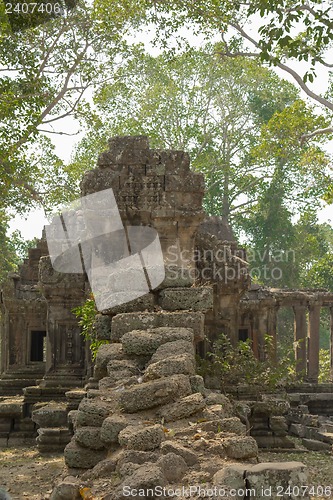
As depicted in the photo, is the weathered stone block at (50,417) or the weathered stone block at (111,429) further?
the weathered stone block at (50,417)

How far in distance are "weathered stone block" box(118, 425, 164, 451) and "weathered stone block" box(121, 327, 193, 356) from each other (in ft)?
5.89

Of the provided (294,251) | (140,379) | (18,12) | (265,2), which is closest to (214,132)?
(294,251)

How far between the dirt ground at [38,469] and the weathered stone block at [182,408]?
6.16 feet

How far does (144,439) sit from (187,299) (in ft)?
10.1

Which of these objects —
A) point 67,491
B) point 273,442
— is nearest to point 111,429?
point 67,491

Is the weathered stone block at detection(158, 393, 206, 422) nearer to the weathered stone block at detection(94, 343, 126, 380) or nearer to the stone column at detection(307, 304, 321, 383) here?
the weathered stone block at detection(94, 343, 126, 380)

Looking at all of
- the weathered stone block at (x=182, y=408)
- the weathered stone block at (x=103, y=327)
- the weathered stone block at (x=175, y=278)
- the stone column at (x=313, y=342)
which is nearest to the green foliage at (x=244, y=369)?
the weathered stone block at (x=175, y=278)

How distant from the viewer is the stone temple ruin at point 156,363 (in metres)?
4.41

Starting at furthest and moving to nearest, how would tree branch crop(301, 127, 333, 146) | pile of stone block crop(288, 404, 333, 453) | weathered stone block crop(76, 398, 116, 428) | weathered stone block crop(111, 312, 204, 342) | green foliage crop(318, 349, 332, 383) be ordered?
green foliage crop(318, 349, 332, 383) → tree branch crop(301, 127, 333, 146) → pile of stone block crop(288, 404, 333, 453) → weathered stone block crop(111, 312, 204, 342) → weathered stone block crop(76, 398, 116, 428)

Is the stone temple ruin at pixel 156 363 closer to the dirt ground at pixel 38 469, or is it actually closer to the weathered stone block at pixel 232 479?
the weathered stone block at pixel 232 479

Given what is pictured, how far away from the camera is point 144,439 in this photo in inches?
176

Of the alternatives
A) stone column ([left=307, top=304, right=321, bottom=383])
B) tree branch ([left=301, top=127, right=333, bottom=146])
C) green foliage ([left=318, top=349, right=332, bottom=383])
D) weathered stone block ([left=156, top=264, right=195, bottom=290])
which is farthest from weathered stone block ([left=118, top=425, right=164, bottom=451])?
green foliage ([left=318, top=349, right=332, bottom=383])

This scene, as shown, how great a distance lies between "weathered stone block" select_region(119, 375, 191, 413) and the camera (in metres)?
5.20

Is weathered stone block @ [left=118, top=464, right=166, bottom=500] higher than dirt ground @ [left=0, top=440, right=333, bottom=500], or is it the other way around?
weathered stone block @ [left=118, top=464, right=166, bottom=500]
